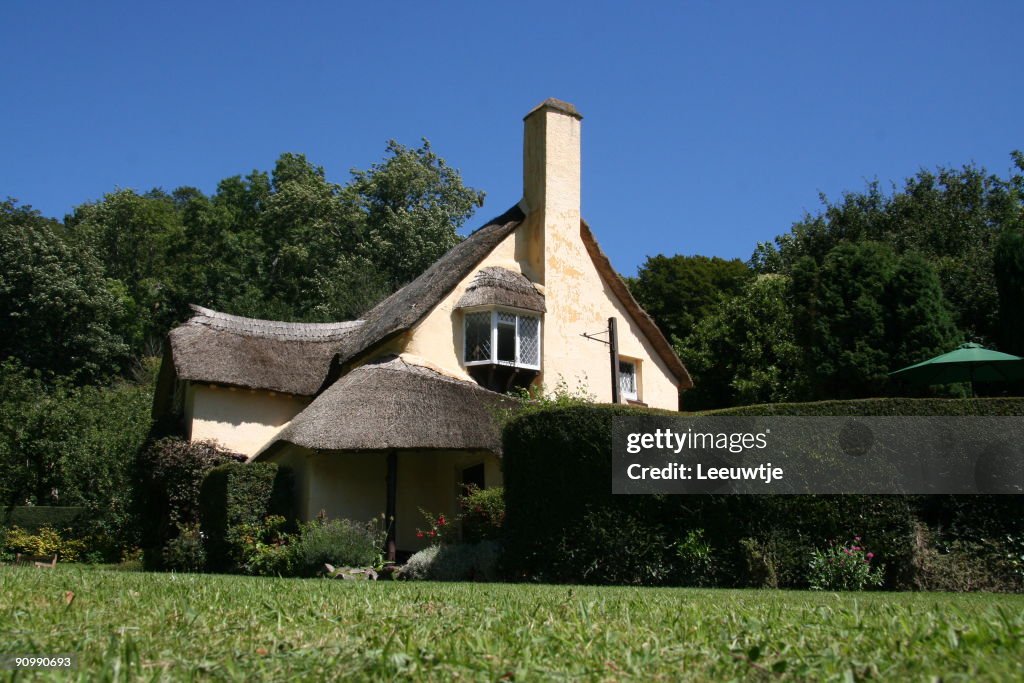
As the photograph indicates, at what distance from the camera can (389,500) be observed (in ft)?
65.9

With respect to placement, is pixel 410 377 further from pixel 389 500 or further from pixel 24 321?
pixel 24 321

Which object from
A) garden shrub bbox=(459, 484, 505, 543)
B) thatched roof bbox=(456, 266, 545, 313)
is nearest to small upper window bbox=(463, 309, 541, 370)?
thatched roof bbox=(456, 266, 545, 313)

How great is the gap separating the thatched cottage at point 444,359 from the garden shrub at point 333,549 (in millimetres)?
2312

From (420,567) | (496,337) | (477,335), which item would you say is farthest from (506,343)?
(420,567)

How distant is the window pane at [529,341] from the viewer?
24.5 m

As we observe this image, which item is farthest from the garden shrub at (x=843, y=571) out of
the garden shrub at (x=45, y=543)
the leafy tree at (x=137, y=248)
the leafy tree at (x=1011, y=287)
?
the leafy tree at (x=137, y=248)

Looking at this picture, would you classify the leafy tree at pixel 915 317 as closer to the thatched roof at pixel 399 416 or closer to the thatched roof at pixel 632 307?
the thatched roof at pixel 632 307

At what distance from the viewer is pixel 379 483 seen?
874 inches

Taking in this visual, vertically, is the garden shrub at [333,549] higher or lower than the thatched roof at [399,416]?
lower

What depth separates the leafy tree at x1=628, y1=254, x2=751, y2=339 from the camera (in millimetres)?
42750

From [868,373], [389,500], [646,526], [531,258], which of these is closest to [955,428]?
[646,526]

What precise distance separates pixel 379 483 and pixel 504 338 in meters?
5.05

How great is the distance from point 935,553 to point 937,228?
75.9ft

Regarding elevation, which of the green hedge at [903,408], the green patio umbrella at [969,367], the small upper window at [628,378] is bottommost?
the green hedge at [903,408]
